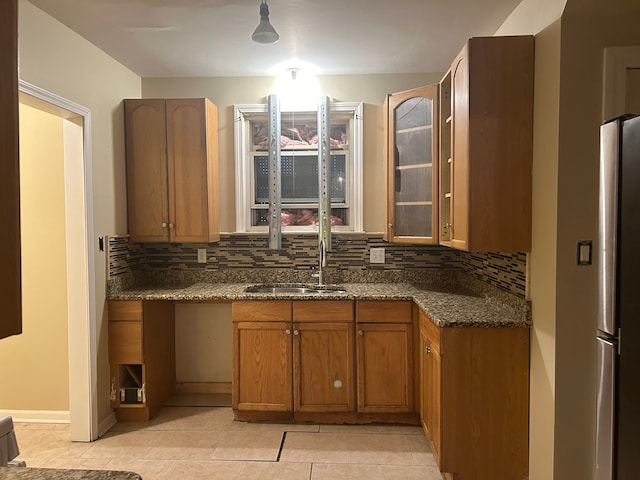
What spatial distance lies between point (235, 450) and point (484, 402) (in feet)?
4.90

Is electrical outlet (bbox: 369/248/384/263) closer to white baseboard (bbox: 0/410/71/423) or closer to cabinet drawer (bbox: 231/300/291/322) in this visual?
cabinet drawer (bbox: 231/300/291/322)

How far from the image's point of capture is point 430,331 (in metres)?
2.44

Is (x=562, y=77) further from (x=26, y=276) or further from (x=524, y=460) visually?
(x=26, y=276)

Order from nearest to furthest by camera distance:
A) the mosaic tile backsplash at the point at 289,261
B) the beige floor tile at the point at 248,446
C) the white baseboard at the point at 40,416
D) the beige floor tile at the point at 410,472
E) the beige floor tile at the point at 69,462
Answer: the beige floor tile at the point at 410,472 → the beige floor tile at the point at 69,462 → the beige floor tile at the point at 248,446 → the white baseboard at the point at 40,416 → the mosaic tile backsplash at the point at 289,261

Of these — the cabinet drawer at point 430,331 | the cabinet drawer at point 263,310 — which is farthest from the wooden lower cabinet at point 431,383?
the cabinet drawer at point 263,310

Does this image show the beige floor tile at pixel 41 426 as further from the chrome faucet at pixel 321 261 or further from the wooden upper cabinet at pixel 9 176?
the wooden upper cabinet at pixel 9 176

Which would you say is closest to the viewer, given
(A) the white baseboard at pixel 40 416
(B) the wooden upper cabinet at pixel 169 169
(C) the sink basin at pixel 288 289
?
(A) the white baseboard at pixel 40 416

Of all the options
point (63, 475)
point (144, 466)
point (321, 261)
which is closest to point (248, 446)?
point (144, 466)

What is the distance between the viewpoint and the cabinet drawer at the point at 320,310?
9.55 ft

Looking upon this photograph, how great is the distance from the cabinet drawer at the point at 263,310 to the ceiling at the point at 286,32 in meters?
1.69

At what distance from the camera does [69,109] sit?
8.45 ft

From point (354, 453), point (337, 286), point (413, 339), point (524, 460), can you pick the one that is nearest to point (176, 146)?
point (337, 286)

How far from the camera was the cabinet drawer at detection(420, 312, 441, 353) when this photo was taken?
2268 mm

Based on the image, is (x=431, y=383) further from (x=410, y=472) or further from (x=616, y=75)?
(x=616, y=75)
